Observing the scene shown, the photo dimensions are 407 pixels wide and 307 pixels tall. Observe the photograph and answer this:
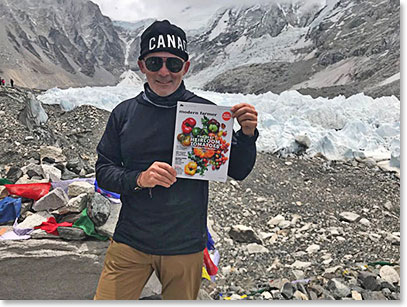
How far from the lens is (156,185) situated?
86cm

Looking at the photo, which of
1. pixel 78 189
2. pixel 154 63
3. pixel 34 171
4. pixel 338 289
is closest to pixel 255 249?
pixel 338 289

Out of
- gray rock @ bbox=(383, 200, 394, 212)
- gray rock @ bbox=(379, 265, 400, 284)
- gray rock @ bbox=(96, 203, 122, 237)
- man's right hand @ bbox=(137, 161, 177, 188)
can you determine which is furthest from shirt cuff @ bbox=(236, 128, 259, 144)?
gray rock @ bbox=(383, 200, 394, 212)

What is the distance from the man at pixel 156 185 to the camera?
856 mm

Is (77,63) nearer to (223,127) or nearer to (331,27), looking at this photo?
(223,127)

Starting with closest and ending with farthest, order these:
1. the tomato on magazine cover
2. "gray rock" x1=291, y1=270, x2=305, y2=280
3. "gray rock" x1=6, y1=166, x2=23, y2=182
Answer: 1. the tomato on magazine cover
2. "gray rock" x1=291, y1=270, x2=305, y2=280
3. "gray rock" x1=6, y1=166, x2=23, y2=182

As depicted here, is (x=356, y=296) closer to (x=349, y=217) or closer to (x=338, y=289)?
(x=338, y=289)

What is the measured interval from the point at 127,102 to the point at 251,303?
1.03m

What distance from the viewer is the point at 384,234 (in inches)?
89.0

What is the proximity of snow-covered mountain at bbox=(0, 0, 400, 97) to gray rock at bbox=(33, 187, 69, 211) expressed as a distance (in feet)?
3.14

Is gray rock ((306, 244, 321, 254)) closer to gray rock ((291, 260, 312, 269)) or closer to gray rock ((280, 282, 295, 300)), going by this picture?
gray rock ((291, 260, 312, 269))

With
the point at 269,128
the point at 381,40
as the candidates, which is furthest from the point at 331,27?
the point at 269,128

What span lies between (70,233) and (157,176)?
2.88 feet

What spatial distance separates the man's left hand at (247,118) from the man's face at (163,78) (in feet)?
0.59

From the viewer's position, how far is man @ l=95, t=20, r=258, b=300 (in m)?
0.86
